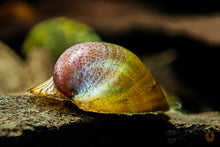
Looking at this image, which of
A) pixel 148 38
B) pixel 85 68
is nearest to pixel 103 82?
pixel 85 68

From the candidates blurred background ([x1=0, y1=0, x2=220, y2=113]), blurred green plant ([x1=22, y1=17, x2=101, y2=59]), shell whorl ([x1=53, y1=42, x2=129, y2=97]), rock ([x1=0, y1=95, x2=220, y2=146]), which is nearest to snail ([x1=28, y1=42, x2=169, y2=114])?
shell whorl ([x1=53, y1=42, x2=129, y2=97])

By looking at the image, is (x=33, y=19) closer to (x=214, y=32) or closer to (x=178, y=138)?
(x=214, y=32)

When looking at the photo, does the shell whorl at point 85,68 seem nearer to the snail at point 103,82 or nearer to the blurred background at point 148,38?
the snail at point 103,82

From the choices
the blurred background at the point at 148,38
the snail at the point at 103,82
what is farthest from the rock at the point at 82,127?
the blurred background at the point at 148,38

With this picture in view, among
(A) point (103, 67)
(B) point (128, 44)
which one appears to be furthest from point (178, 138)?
(B) point (128, 44)

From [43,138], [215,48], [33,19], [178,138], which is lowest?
[178,138]

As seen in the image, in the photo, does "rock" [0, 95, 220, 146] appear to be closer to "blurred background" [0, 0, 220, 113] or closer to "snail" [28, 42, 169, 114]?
"snail" [28, 42, 169, 114]

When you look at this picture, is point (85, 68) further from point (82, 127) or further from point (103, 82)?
point (82, 127)
